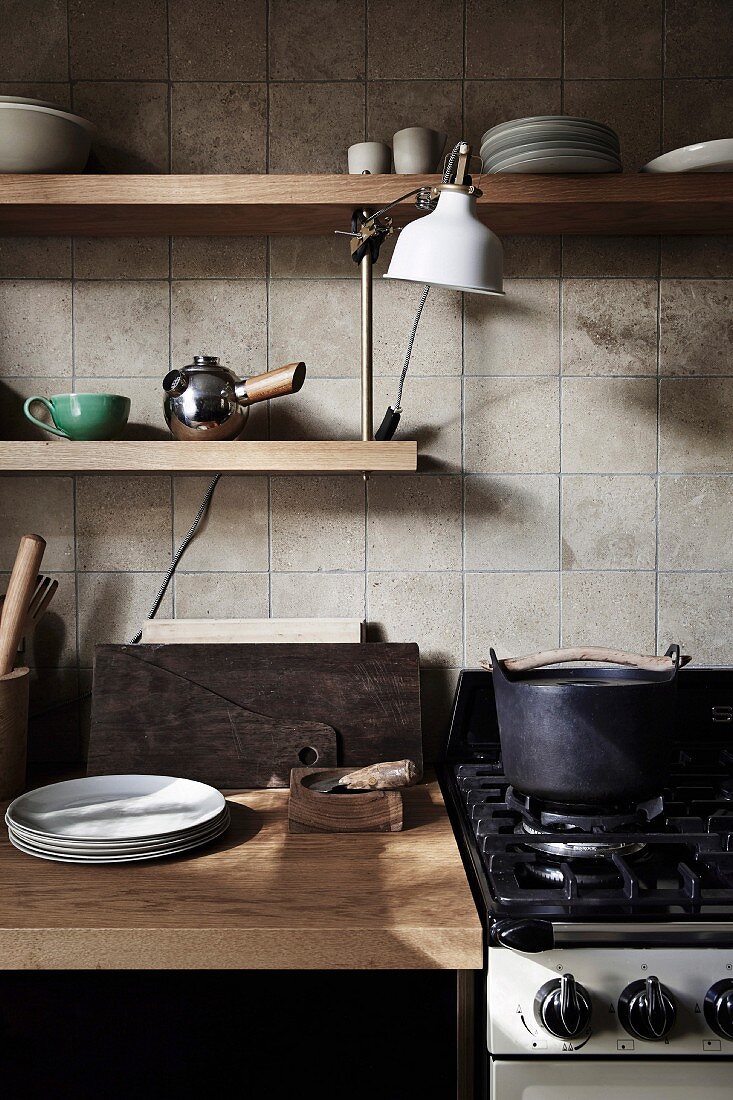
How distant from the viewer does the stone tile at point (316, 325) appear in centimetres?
161

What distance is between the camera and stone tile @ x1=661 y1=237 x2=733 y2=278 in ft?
5.29

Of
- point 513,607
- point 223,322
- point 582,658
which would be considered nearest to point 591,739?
point 582,658

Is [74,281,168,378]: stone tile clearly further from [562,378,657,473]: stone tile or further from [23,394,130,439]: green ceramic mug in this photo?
[562,378,657,473]: stone tile

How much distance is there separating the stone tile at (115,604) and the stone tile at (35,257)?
566 mm

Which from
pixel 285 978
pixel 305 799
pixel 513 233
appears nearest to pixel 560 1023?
pixel 285 978

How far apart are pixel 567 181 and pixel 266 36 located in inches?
25.1

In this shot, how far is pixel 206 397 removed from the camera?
4.69 ft

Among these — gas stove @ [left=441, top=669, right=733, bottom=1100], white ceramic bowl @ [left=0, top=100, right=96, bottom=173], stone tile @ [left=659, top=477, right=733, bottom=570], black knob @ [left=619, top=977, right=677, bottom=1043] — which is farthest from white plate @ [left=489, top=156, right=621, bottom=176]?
black knob @ [left=619, top=977, right=677, bottom=1043]

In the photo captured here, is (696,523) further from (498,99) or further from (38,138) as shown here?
(38,138)

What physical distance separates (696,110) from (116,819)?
156cm

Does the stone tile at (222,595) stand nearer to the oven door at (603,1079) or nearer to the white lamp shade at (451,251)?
the white lamp shade at (451,251)

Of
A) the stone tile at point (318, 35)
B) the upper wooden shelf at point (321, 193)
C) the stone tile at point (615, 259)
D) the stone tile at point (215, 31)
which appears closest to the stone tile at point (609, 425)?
the stone tile at point (615, 259)

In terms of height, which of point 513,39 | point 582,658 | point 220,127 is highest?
point 513,39

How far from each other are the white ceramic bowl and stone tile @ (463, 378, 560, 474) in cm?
78
